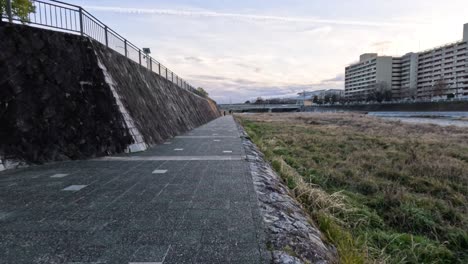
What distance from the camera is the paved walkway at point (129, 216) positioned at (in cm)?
262

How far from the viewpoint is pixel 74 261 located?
2.47m

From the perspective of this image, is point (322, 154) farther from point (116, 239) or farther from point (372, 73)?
point (372, 73)

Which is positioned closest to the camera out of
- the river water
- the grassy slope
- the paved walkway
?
the paved walkway

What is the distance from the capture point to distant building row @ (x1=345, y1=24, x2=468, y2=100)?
96562 millimetres

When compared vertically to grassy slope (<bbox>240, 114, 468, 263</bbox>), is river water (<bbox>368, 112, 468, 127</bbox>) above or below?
above

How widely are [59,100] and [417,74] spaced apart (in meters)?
144

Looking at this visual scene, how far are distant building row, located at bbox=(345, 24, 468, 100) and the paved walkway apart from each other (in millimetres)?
103546

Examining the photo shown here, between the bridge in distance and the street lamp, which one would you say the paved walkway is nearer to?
the street lamp

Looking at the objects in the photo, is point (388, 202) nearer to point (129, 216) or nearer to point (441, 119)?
point (129, 216)

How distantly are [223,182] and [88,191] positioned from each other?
2.43m

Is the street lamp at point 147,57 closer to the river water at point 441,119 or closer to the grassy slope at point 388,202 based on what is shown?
the grassy slope at point 388,202

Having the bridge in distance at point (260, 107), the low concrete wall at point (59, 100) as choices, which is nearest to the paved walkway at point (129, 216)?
the low concrete wall at point (59, 100)

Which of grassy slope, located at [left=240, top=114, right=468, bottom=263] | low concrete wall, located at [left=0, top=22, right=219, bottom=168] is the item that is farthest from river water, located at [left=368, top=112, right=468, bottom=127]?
low concrete wall, located at [left=0, top=22, right=219, bottom=168]

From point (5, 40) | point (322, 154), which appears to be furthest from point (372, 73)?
point (5, 40)
